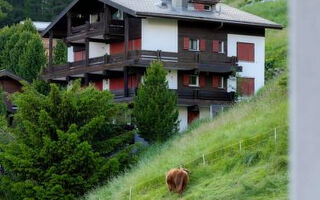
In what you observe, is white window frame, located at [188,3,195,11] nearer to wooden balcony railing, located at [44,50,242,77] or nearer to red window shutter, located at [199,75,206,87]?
wooden balcony railing, located at [44,50,242,77]

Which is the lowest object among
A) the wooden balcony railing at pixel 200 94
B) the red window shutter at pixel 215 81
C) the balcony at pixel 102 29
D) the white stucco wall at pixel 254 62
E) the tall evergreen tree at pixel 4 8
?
the wooden balcony railing at pixel 200 94

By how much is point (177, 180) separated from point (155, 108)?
13.9m

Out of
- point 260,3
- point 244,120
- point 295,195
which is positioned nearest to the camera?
point 295,195

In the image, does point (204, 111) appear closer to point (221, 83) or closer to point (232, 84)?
point (221, 83)

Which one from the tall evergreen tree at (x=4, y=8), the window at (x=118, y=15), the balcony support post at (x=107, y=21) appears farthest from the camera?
the tall evergreen tree at (x=4, y=8)

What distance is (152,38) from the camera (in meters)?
51.0

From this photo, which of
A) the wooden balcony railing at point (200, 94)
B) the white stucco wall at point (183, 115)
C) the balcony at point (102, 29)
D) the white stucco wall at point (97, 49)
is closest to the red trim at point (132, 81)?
the wooden balcony railing at point (200, 94)

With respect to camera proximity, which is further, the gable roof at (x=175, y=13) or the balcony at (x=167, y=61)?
the gable roof at (x=175, y=13)

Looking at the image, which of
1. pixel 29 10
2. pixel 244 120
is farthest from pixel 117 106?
pixel 29 10

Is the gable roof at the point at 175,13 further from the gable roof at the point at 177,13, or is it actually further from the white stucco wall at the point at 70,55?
the white stucco wall at the point at 70,55

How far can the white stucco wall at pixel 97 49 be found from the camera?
181ft

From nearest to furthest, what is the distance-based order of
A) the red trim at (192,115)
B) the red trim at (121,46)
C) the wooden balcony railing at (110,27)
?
the red trim at (192,115)
the red trim at (121,46)
the wooden balcony railing at (110,27)

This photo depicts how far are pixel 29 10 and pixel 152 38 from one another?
58874 mm

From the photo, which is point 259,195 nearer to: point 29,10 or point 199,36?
point 199,36
